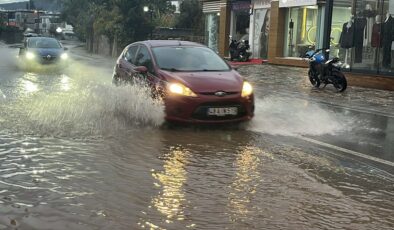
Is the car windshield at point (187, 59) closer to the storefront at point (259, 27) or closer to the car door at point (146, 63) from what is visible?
the car door at point (146, 63)

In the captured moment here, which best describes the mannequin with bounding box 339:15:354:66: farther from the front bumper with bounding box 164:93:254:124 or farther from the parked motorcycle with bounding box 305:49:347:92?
the front bumper with bounding box 164:93:254:124

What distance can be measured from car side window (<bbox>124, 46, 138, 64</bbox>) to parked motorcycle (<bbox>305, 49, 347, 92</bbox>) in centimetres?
648

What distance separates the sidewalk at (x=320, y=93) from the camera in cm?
1268

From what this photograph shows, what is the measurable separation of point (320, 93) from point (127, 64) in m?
6.19

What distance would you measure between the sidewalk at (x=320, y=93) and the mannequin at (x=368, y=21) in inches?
77.6

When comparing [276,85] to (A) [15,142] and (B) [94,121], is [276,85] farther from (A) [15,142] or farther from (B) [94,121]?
(A) [15,142]

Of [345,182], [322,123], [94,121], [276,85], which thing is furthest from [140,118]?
[276,85]

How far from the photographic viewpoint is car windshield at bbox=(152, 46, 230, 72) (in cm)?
930

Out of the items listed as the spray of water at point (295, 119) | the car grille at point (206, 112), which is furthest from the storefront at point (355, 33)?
the car grille at point (206, 112)

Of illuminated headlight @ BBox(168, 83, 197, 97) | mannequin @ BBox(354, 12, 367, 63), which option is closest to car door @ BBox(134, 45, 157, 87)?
illuminated headlight @ BBox(168, 83, 197, 97)

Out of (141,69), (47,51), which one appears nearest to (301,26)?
(47,51)

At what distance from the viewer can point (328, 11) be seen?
62.7 ft

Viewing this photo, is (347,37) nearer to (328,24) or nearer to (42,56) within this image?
(328,24)

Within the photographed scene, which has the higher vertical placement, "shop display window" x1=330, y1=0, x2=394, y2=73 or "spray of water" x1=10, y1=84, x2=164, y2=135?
"shop display window" x1=330, y1=0, x2=394, y2=73
